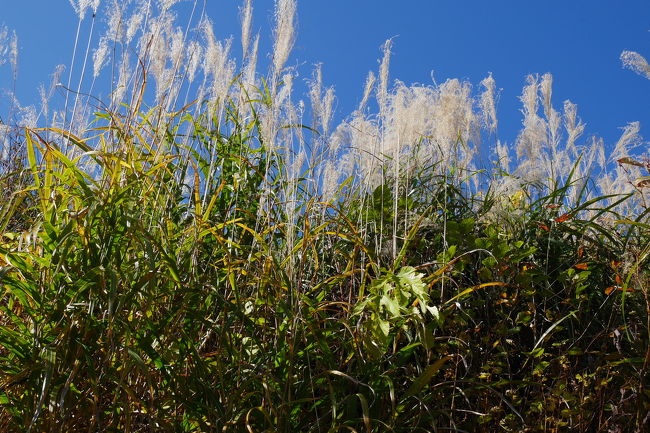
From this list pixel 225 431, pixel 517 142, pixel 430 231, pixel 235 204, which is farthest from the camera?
pixel 517 142

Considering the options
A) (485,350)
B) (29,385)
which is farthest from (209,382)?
(485,350)

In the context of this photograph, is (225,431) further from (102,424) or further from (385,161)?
(385,161)

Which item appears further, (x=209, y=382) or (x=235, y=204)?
(x=235, y=204)

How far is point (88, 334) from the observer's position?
1.79 meters

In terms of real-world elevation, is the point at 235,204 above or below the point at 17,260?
above

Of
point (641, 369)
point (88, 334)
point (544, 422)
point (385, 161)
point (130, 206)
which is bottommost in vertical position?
point (544, 422)

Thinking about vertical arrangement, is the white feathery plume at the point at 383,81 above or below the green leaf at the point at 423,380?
above

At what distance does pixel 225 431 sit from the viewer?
1860 millimetres

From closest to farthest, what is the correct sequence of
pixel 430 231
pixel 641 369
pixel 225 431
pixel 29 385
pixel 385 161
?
1. pixel 29 385
2. pixel 225 431
3. pixel 641 369
4. pixel 430 231
5. pixel 385 161

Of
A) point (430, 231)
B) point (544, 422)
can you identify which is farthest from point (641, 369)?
point (430, 231)

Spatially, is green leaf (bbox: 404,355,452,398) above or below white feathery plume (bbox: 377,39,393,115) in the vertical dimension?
below

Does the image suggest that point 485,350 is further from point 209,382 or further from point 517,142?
point 517,142

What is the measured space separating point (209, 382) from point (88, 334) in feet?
1.22

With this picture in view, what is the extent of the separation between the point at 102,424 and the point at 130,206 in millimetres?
618
